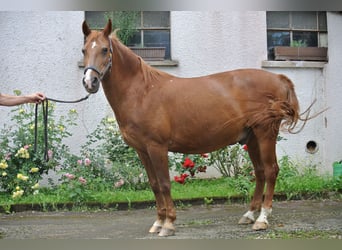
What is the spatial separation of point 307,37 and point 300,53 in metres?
0.39

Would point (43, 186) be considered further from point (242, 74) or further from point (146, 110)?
point (242, 74)

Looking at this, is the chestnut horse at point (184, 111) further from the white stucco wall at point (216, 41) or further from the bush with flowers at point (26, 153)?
the white stucco wall at point (216, 41)

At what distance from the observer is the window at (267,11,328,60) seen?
7.96 metres

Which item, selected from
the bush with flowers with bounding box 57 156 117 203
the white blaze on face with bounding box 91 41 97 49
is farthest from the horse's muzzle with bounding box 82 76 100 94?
the bush with flowers with bounding box 57 156 117 203

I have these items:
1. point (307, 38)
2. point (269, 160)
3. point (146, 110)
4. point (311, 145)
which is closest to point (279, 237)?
point (269, 160)

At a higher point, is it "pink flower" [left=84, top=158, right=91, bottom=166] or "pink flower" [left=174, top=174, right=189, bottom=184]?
"pink flower" [left=84, top=158, right=91, bottom=166]

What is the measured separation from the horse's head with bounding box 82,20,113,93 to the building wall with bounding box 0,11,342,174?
3310 millimetres

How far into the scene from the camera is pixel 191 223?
4934 millimetres

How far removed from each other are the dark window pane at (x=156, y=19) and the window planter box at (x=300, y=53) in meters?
1.97

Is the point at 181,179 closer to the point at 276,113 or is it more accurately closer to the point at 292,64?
the point at 276,113

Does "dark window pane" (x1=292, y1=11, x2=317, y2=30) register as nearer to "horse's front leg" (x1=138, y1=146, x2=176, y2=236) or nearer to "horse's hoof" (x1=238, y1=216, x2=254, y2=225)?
"horse's hoof" (x1=238, y1=216, x2=254, y2=225)

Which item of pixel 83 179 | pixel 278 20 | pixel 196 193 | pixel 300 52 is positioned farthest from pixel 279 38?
pixel 83 179

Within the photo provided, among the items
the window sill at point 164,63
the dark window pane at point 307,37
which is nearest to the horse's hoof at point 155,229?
the window sill at point 164,63

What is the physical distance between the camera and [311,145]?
7.93 m
